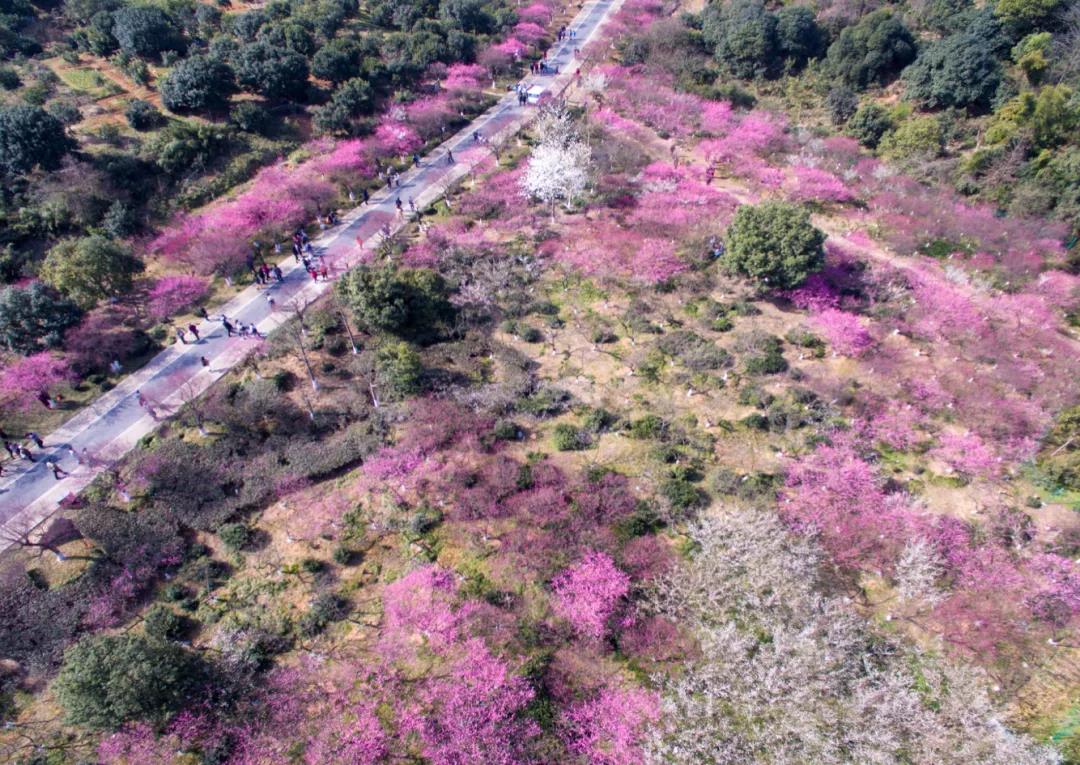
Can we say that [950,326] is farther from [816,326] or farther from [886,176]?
[886,176]

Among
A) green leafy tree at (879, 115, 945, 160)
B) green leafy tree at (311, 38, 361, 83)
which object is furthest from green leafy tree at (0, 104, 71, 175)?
green leafy tree at (879, 115, 945, 160)

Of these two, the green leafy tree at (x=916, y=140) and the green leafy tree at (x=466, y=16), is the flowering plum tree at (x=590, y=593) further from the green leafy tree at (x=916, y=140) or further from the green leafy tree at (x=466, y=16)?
the green leafy tree at (x=466, y=16)

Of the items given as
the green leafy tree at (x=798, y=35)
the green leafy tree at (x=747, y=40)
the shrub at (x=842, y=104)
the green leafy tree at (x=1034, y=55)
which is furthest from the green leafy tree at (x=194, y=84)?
the green leafy tree at (x=1034, y=55)

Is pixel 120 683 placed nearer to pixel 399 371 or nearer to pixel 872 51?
pixel 399 371

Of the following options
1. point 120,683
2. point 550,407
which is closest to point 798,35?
point 550,407

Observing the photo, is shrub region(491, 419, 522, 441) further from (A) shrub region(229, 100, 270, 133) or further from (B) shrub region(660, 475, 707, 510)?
(A) shrub region(229, 100, 270, 133)

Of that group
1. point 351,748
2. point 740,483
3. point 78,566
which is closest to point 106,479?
point 78,566
